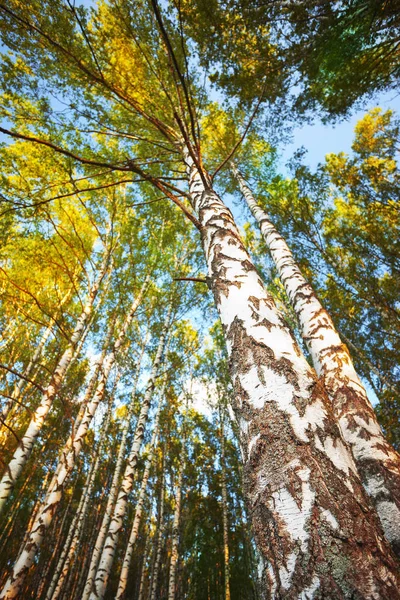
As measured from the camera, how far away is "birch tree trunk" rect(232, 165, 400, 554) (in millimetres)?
1820

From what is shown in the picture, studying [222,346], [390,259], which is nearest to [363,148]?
[390,259]

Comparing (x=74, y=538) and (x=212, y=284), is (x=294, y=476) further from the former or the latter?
(x=74, y=538)

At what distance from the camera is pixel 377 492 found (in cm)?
186

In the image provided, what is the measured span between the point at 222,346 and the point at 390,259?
676 centimetres

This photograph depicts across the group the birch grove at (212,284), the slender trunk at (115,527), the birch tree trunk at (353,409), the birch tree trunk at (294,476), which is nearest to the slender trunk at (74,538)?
the birch grove at (212,284)

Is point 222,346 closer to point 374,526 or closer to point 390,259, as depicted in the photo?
point 390,259

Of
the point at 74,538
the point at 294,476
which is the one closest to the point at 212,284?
the point at 294,476

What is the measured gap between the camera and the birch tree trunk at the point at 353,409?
1820mm

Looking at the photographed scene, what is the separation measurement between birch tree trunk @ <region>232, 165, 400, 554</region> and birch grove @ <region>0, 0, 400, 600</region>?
0.02 meters

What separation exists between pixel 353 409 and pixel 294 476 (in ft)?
5.99

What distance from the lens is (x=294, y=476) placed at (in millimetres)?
757

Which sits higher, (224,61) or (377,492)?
(224,61)

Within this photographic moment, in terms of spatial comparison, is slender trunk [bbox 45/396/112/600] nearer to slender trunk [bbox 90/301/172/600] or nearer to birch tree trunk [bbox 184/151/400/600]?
slender trunk [bbox 90/301/172/600]

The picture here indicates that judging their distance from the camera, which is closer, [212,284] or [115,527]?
[212,284]
